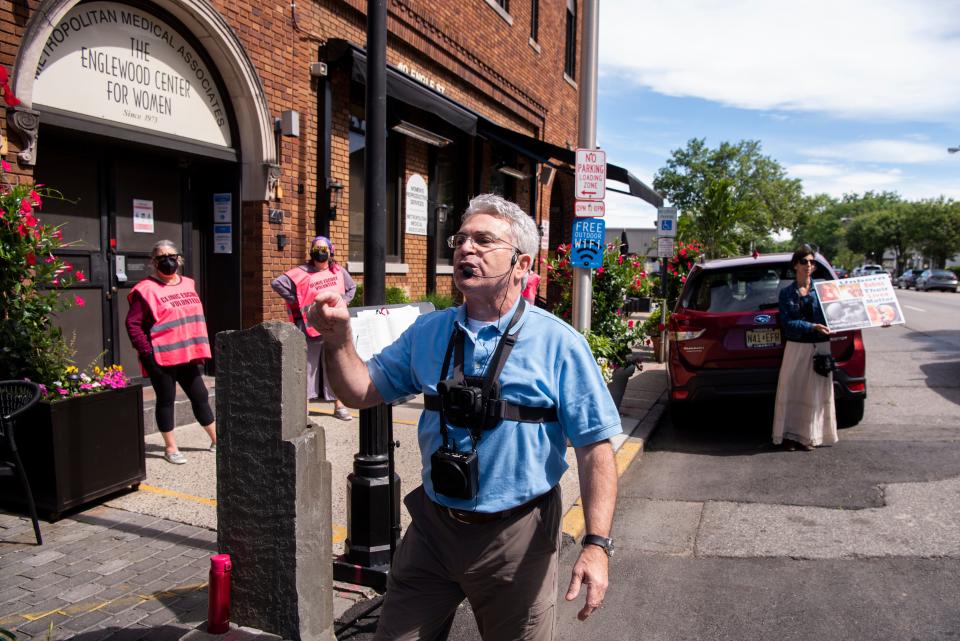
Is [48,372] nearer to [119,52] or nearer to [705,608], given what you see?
[119,52]

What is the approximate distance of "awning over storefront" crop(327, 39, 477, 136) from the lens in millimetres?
8625

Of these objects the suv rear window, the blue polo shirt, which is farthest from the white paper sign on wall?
the blue polo shirt

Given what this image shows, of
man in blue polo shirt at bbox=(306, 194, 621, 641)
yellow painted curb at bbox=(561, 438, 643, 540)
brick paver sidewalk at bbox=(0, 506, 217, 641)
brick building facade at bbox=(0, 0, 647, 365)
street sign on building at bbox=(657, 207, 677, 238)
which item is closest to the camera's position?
man in blue polo shirt at bbox=(306, 194, 621, 641)

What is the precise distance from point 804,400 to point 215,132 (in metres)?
6.53

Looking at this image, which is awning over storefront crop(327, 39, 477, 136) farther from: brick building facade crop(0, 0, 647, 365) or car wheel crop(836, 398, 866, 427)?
car wheel crop(836, 398, 866, 427)

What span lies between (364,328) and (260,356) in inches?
24.0

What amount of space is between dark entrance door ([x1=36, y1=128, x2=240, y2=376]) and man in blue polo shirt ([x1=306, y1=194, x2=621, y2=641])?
5.01 m

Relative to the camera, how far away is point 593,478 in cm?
219

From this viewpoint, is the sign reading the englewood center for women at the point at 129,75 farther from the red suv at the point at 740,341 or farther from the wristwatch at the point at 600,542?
the wristwatch at the point at 600,542

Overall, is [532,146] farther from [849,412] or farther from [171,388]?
[171,388]

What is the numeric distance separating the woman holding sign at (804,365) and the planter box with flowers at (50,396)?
5436mm

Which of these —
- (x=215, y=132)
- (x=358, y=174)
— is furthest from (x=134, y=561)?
(x=358, y=174)

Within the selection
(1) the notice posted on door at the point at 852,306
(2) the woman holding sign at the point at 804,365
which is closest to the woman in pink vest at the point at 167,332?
(2) the woman holding sign at the point at 804,365

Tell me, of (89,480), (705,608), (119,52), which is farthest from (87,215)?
(705,608)
